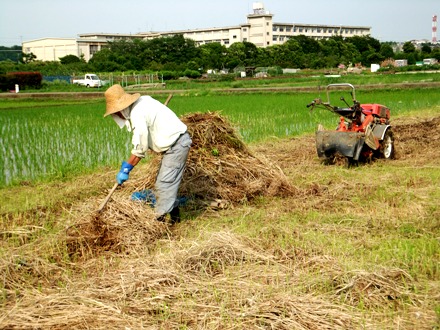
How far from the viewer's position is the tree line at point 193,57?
4447cm

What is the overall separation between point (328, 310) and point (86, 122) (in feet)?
35.0

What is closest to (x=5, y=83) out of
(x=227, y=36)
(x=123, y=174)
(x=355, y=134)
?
(x=355, y=134)

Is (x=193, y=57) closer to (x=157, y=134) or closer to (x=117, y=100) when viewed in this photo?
(x=157, y=134)

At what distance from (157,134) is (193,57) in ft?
155

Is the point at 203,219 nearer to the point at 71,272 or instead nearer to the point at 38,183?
the point at 71,272

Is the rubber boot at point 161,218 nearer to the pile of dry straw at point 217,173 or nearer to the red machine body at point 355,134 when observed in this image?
the pile of dry straw at point 217,173

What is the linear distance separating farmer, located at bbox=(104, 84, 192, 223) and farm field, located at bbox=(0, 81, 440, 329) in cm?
25

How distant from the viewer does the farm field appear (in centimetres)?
308

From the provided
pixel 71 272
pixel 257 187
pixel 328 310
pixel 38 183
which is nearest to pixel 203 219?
pixel 257 187

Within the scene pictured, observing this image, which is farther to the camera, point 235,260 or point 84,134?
point 84,134

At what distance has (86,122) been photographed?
42.2ft

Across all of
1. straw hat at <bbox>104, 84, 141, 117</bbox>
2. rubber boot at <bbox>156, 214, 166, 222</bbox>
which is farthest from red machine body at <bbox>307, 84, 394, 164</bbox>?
straw hat at <bbox>104, 84, 141, 117</bbox>

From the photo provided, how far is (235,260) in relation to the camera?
388 cm

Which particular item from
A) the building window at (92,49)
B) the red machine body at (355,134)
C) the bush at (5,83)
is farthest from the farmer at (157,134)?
the building window at (92,49)
